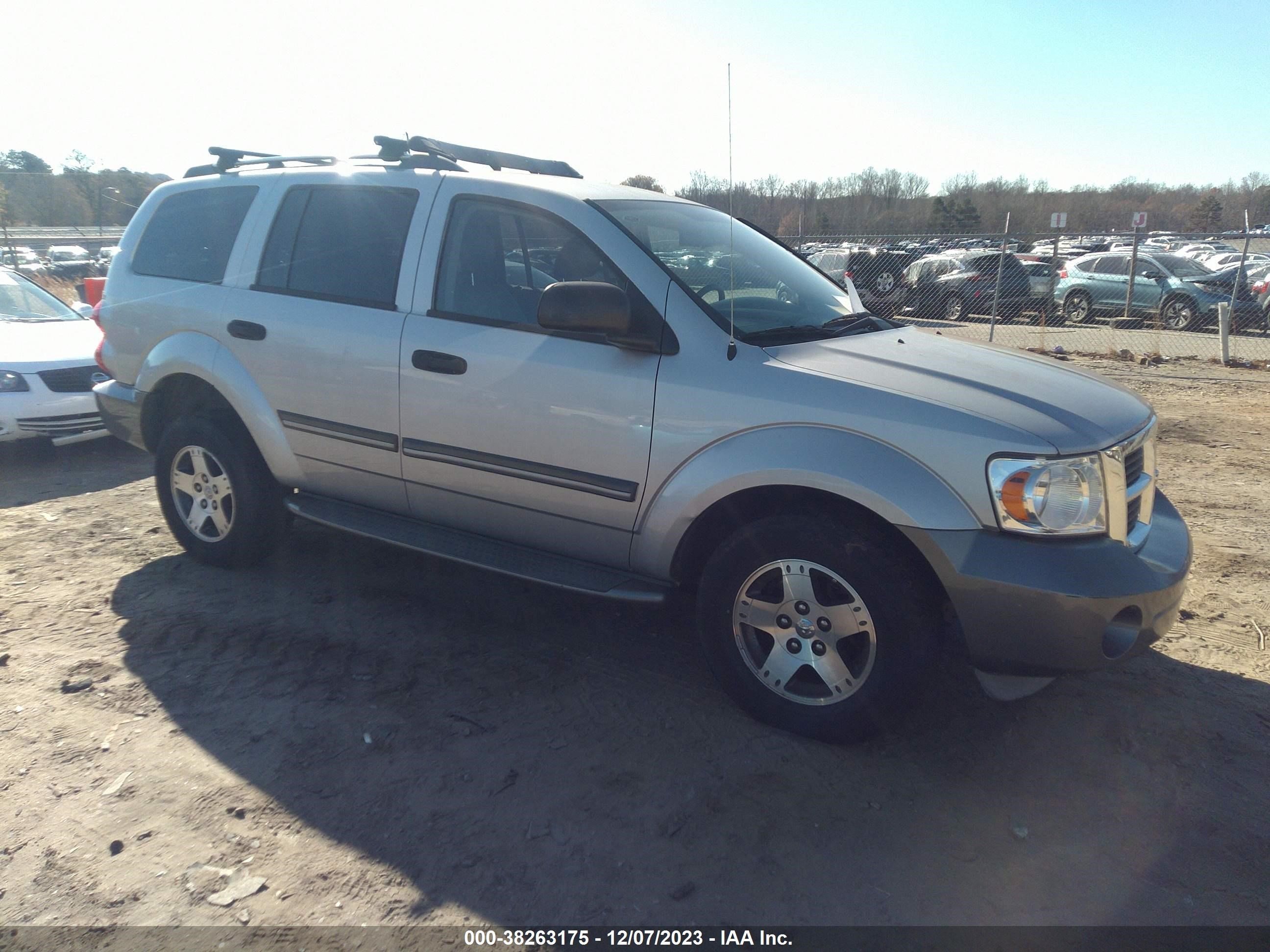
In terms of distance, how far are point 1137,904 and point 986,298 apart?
55.6ft

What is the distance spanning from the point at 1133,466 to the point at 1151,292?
1779 centimetres

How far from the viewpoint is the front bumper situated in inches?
102

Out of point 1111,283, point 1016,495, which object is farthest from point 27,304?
point 1111,283

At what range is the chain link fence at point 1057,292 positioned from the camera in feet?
51.7

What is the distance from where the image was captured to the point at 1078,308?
742 inches

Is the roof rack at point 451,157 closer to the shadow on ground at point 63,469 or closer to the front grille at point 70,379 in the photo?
the shadow on ground at point 63,469

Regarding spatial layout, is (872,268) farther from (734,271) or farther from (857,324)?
(734,271)

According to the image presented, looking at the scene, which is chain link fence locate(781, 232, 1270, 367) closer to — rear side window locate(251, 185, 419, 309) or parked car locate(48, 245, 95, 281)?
rear side window locate(251, 185, 419, 309)

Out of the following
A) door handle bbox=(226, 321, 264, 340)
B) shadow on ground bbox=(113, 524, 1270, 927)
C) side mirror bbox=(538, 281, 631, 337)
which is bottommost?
shadow on ground bbox=(113, 524, 1270, 927)

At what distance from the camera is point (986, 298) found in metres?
17.5

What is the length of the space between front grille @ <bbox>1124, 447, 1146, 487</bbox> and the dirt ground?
36.9 inches

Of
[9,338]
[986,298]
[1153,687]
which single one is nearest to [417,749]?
[1153,687]

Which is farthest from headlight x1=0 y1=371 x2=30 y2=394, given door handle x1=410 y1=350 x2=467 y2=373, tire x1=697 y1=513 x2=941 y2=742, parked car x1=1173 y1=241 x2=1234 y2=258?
parked car x1=1173 y1=241 x2=1234 y2=258

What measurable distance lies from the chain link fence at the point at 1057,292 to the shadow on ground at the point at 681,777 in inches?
490
